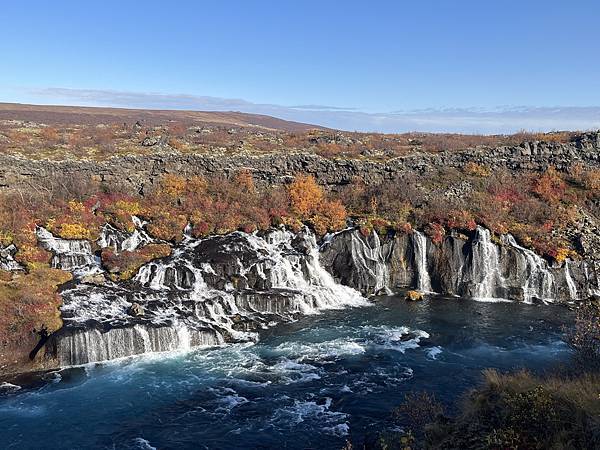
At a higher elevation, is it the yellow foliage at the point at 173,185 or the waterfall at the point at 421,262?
the yellow foliage at the point at 173,185

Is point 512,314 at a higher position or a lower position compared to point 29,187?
lower

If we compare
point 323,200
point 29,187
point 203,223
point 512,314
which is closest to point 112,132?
point 29,187

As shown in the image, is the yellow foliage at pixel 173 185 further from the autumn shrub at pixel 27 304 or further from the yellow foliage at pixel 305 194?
the autumn shrub at pixel 27 304

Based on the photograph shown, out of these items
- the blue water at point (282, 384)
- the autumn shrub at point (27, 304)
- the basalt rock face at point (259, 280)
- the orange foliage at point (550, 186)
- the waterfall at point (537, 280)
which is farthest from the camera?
the orange foliage at point (550, 186)

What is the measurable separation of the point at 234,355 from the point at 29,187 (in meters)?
33.4

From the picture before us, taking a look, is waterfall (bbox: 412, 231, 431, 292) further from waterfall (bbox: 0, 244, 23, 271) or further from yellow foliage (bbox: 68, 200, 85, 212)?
waterfall (bbox: 0, 244, 23, 271)

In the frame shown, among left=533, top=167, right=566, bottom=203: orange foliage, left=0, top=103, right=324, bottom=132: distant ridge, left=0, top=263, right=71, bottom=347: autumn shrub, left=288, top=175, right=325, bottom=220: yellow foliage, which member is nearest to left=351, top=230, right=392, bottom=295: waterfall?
left=288, top=175, right=325, bottom=220: yellow foliage

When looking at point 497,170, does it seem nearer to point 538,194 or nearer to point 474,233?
point 538,194

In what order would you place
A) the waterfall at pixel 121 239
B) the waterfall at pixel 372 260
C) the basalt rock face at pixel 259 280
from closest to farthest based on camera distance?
1. the basalt rock face at pixel 259 280
2. the waterfall at pixel 121 239
3. the waterfall at pixel 372 260

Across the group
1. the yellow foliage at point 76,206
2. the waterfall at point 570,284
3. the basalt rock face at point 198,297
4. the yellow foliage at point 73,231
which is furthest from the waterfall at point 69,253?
the waterfall at point 570,284

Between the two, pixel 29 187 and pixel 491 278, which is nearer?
pixel 491 278

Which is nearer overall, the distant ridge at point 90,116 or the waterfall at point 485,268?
the waterfall at point 485,268

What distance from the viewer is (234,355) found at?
33188 mm

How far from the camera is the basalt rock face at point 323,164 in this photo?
186 feet
